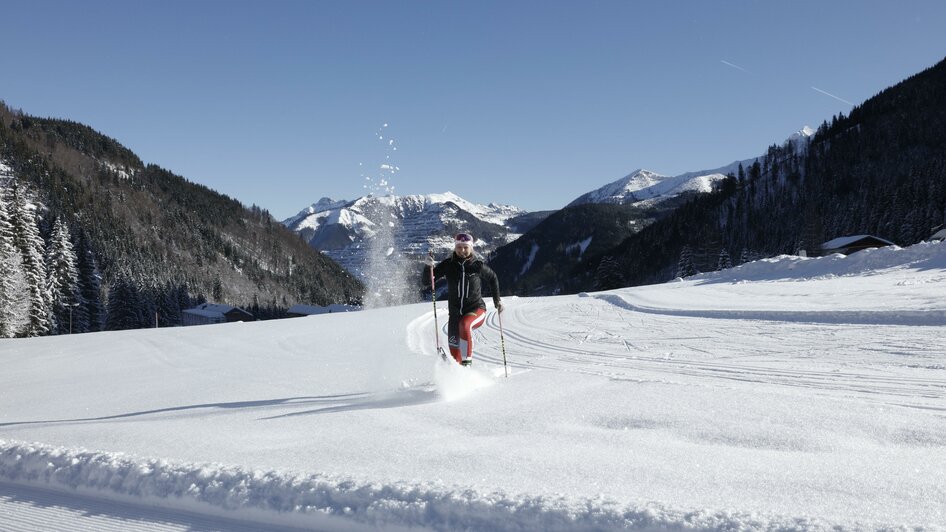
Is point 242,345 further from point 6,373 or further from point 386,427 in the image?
point 386,427

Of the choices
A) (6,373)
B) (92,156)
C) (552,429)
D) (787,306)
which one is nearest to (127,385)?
(6,373)

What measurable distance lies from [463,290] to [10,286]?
46.8 metres

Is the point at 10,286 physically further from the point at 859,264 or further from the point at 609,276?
the point at 609,276

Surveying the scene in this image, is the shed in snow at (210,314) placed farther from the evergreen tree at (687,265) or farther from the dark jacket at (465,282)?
the dark jacket at (465,282)

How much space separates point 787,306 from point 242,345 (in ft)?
52.5

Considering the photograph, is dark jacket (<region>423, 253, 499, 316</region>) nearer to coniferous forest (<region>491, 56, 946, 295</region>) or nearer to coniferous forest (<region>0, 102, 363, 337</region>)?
coniferous forest (<region>0, 102, 363, 337</region>)

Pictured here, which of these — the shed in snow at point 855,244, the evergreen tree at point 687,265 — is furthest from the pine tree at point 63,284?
the shed in snow at point 855,244

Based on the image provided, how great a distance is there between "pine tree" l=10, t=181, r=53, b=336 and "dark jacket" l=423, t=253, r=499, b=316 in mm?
47405

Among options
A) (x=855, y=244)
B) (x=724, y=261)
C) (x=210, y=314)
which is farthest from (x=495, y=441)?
(x=210, y=314)

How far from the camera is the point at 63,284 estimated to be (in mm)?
51469

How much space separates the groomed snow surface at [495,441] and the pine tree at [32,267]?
40.8 meters

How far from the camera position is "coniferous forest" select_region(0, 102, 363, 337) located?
42769 mm

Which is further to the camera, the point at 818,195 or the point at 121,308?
the point at 818,195

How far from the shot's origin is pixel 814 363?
808 cm
